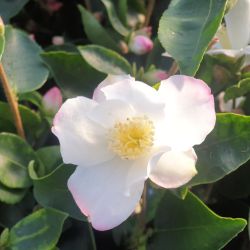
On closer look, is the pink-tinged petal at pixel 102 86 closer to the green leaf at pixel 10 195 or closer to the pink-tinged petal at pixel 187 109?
the pink-tinged petal at pixel 187 109

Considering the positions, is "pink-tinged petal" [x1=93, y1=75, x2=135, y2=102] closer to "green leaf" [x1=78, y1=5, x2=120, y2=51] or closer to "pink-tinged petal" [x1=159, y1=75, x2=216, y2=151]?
"pink-tinged petal" [x1=159, y1=75, x2=216, y2=151]

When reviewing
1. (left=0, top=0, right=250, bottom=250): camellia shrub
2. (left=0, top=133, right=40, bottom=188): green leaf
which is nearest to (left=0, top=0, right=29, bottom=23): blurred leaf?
(left=0, top=0, right=250, bottom=250): camellia shrub

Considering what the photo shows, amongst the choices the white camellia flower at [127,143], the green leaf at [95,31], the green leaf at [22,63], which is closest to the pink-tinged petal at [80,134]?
the white camellia flower at [127,143]

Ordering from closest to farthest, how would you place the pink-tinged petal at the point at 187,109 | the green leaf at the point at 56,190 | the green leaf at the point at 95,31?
the pink-tinged petal at the point at 187,109
the green leaf at the point at 56,190
the green leaf at the point at 95,31

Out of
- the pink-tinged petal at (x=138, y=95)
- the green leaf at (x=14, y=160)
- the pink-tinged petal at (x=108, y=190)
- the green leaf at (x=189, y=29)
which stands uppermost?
the green leaf at (x=189, y=29)

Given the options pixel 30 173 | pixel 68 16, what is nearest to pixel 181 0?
pixel 30 173

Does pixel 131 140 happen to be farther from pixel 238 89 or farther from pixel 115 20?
pixel 115 20

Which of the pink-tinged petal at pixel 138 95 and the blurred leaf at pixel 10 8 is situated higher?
the pink-tinged petal at pixel 138 95

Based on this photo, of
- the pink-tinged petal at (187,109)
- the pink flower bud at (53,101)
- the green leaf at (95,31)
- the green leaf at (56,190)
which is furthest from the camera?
the green leaf at (95,31)
